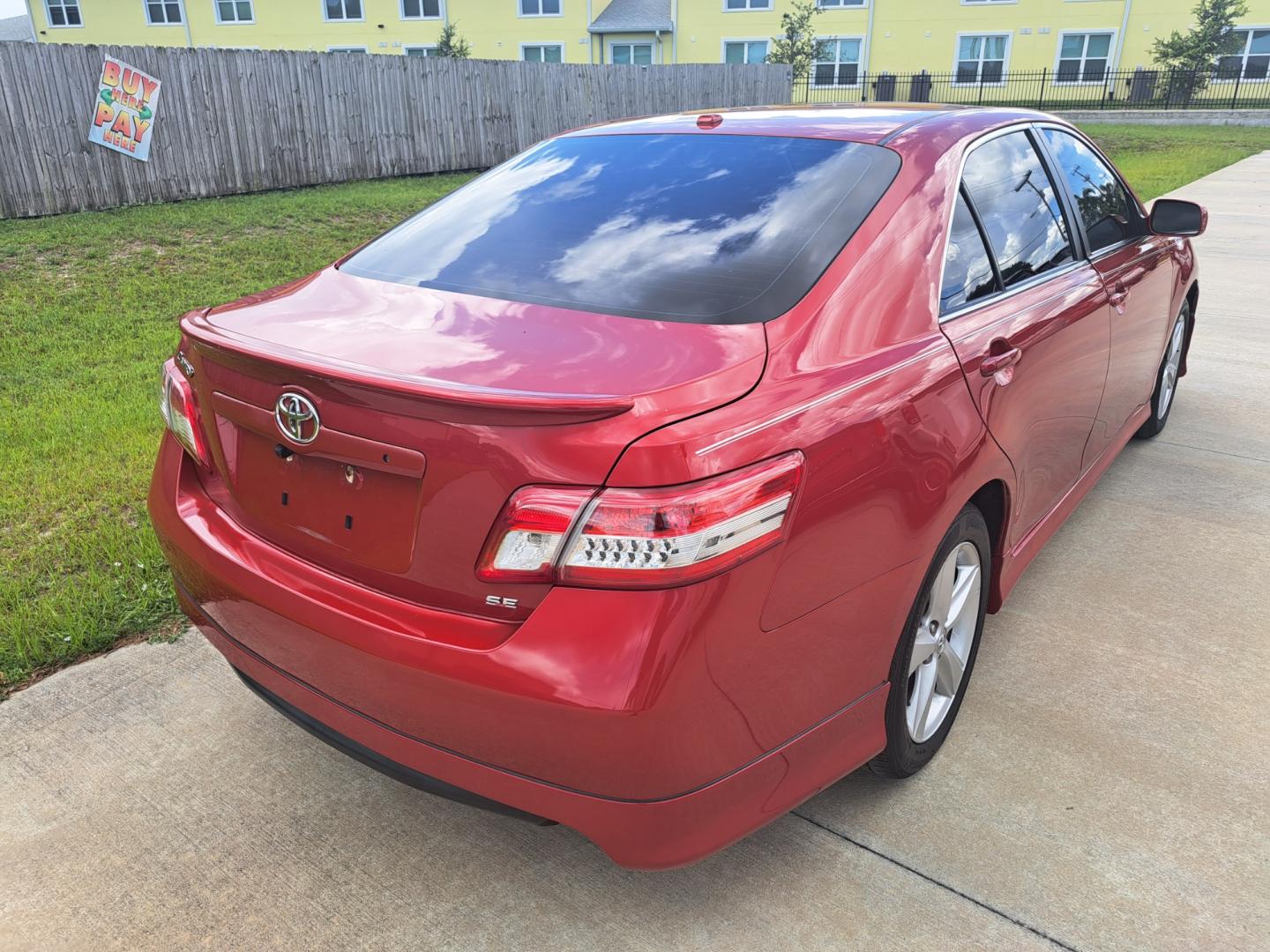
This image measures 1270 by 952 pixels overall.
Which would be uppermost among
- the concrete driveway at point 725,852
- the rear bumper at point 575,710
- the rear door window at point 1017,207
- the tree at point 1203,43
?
the tree at point 1203,43

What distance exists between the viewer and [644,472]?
166 cm

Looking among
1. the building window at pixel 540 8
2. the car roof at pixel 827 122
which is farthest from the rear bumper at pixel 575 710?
the building window at pixel 540 8

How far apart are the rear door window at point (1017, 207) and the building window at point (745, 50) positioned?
39.3 m

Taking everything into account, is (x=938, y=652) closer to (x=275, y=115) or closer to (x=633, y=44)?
(x=275, y=115)

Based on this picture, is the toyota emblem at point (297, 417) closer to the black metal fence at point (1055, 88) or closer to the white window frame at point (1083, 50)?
the black metal fence at point (1055, 88)

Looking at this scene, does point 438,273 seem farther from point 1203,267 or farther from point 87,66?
point 87,66

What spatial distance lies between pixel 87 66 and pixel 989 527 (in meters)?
11.7

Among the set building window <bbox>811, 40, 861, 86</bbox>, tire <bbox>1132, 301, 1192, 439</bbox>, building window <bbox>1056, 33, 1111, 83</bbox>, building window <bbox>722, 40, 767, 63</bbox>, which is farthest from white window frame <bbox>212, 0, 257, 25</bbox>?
tire <bbox>1132, 301, 1192, 439</bbox>

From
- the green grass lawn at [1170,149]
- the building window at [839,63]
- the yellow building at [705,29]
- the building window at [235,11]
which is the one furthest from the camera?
the building window at [235,11]

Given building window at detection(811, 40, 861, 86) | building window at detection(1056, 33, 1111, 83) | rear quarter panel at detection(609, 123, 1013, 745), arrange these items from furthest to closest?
building window at detection(811, 40, 861, 86), building window at detection(1056, 33, 1111, 83), rear quarter panel at detection(609, 123, 1013, 745)

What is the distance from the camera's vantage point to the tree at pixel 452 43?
38.1m

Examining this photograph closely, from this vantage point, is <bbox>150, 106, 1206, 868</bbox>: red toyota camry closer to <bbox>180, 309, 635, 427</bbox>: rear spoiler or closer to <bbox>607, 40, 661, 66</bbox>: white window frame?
<bbox>180, 309, 635, 427</bbox>: rear spoiler

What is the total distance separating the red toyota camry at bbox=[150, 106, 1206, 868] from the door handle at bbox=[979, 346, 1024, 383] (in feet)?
0.05

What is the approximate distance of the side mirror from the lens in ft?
12.8
